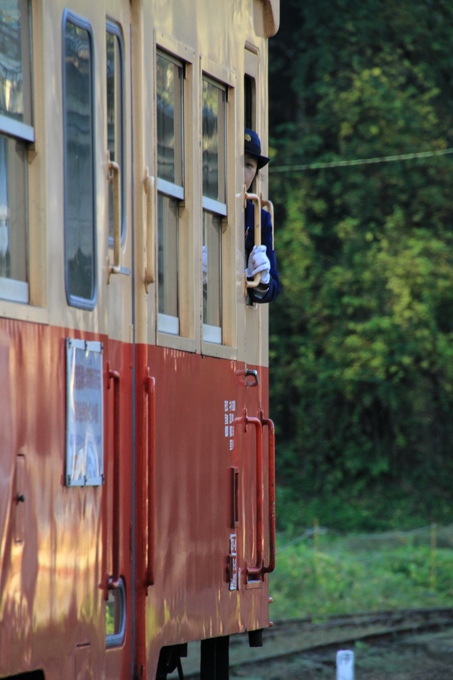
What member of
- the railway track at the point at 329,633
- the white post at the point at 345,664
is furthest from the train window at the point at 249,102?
A: the railway track at the point at 329,633

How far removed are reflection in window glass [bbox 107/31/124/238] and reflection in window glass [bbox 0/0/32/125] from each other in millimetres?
566

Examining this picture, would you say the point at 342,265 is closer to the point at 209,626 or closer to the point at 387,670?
the point at 387,670

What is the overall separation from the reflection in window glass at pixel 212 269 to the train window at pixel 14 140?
143cm

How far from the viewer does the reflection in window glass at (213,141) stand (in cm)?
442

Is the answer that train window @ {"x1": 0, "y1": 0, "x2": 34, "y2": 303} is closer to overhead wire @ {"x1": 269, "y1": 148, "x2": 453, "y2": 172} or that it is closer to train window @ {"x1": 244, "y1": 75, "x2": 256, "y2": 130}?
train window @ {"x1": 244, "y1": 75, "x2": 256, "y2": 130}

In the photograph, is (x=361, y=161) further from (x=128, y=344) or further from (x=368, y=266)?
(x=128, y=344)

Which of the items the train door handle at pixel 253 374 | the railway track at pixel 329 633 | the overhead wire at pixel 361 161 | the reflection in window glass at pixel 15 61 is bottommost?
the railway track at pixel 329 633

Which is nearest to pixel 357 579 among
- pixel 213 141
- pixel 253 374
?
pixel 253 374

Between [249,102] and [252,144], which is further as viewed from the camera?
[249,102]

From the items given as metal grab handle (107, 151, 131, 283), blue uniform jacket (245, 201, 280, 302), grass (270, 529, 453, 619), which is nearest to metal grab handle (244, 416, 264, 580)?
blue uniform jacket (245, 201, 280, 302)

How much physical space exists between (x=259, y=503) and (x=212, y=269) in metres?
1.12

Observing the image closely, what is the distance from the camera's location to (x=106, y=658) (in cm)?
337

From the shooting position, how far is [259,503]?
479cm

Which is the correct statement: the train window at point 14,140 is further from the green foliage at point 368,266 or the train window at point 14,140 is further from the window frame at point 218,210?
the green foliage at point 368,266
